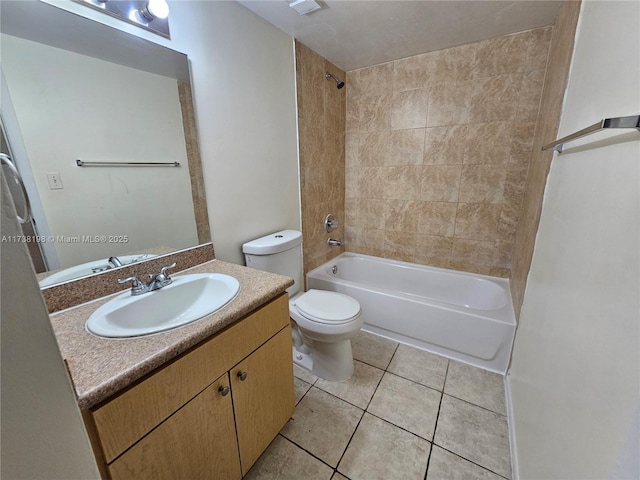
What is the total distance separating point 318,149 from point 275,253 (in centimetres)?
105

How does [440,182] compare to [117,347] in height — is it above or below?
above

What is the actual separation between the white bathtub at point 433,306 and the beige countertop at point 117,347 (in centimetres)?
123

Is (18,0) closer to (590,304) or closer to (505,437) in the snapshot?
(590,304)

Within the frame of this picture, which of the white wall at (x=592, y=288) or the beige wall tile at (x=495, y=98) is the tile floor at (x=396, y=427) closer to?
the white wall at (x=592, y=288)

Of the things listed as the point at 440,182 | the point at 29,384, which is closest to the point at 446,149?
the point at 440,182

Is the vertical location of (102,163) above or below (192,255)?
above

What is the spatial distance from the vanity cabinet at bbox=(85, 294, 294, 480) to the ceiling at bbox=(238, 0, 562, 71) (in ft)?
5.31

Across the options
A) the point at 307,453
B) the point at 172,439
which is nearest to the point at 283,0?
the point at 172,439

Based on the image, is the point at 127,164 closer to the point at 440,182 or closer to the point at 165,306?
the point at 165,306

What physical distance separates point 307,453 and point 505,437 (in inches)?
37.9

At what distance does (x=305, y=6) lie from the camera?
1.42 metres

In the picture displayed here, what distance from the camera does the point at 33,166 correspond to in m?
0.85

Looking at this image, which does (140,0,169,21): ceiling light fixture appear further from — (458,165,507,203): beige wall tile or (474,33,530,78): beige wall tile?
(458,165,507,203): beige wall tile

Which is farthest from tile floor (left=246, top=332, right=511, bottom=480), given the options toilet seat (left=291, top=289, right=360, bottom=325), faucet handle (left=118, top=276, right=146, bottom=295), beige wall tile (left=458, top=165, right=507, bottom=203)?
beige wall tile (left=458, top=165, right=507, bottom=203)
